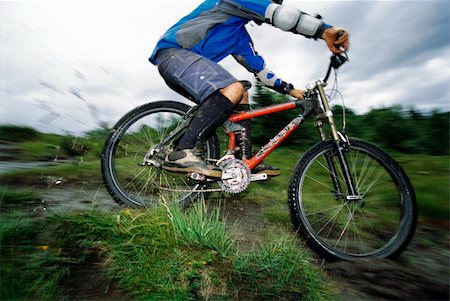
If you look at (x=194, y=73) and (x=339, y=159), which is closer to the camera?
(x=339, y=159)

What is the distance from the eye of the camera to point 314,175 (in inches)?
139

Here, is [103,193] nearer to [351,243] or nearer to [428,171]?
[351,243]

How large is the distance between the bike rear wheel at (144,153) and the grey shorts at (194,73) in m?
0.32

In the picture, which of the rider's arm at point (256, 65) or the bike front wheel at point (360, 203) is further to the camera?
the rider's arm at point (256, 65)

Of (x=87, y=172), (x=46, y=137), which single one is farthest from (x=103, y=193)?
(x=46, y=137)

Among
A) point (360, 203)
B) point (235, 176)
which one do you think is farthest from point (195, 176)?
point (360, 203)

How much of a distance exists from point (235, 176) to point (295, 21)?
1448mm

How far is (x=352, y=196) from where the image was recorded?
2.70 metres

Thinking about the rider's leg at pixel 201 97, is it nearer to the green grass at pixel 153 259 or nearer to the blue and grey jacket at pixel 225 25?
the blue and grey jacket at pixel 225 25

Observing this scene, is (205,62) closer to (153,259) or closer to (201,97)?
(201,97)

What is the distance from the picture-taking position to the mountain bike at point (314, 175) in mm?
2618

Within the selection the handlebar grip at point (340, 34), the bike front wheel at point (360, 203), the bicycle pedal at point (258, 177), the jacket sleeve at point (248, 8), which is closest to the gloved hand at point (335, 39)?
the handlebar grip at point (340, 34)

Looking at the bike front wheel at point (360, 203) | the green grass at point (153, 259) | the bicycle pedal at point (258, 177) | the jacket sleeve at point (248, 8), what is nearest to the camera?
the green grass at point (153, 259)

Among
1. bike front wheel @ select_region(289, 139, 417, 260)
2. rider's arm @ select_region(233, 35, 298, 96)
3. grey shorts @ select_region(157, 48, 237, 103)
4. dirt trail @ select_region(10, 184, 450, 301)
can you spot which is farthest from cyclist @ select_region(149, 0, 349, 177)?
bike front wheel @ select_region(289, 139, 417, 260)
